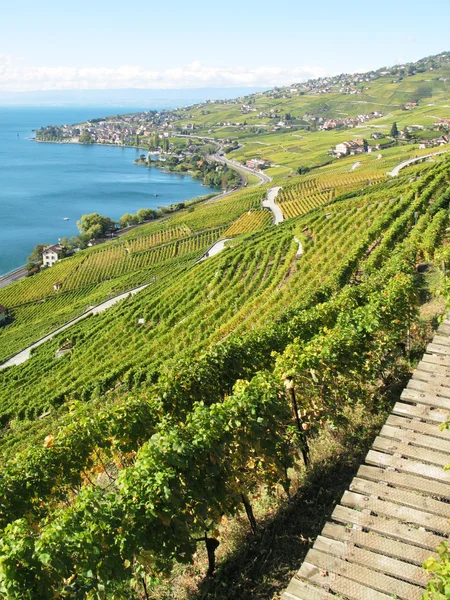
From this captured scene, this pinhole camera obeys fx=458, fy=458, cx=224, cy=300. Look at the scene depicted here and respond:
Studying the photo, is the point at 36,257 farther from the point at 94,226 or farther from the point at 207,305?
the point at 207,305

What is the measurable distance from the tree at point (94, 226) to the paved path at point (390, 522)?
11592 cm

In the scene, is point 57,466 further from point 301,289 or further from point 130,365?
point 301,289

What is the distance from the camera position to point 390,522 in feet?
20.1

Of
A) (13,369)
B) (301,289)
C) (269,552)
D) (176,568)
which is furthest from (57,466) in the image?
(13,369)

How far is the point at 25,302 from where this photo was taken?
76.4 m

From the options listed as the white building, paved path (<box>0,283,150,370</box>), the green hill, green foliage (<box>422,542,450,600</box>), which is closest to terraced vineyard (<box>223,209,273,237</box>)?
paved path (<box>0,283,150,370</box>)

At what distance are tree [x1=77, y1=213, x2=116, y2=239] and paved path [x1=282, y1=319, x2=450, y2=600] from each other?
11592 centimetres

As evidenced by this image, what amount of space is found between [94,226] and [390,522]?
119m

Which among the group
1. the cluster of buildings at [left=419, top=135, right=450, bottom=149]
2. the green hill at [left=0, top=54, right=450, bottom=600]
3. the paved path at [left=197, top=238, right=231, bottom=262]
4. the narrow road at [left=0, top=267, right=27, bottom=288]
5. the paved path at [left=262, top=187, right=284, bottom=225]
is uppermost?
the cluster of buildings at [left=419, top=135, right=450, bottom=149]

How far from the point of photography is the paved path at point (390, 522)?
5.43 metres

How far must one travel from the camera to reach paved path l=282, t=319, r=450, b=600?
5.43m

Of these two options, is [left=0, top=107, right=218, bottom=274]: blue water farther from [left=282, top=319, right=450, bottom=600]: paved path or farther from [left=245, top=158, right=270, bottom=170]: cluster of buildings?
[left=282, top=319, right=450, bottom=600]: paved path

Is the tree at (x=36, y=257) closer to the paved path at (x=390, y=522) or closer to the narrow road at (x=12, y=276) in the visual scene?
the narrow road at (x=12, y=276)

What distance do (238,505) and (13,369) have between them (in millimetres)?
41588
